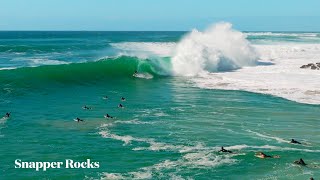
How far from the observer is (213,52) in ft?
166

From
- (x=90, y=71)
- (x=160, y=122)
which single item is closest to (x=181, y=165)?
(x=160, y=122)

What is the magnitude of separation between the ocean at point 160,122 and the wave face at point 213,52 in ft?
4.95

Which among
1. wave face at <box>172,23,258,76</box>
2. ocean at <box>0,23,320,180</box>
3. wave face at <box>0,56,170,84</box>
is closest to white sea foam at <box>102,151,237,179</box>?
ocean at <box>0,23,320,180</box>

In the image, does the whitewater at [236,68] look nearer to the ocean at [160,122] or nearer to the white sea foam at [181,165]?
the ocean at [160,122]

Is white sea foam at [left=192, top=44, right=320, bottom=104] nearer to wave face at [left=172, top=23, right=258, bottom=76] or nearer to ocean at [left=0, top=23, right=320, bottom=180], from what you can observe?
ocean at [left=0, top=23, right=320, bottom=180]

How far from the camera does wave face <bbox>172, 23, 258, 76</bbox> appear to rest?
155 feet

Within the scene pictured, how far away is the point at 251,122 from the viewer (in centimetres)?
2316

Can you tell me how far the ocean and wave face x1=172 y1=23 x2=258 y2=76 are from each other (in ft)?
4.95

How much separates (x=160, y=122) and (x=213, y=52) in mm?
28596

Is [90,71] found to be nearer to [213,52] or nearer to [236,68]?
[213,52]

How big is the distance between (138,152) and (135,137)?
2286mm

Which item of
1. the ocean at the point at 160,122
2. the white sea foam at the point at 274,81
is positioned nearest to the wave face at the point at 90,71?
the ocean at the point at 160,122

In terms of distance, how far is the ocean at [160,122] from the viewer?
16375 mm

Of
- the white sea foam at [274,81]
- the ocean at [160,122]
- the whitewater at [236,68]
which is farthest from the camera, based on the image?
the whitewater at [236,68]
